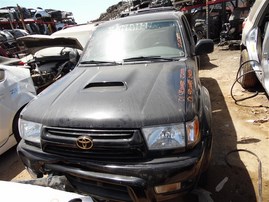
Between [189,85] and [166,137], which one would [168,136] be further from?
[189,85]

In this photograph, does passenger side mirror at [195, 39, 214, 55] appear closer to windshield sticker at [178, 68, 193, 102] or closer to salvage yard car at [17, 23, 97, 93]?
windshield sticker at [178, 68, 193, 102]

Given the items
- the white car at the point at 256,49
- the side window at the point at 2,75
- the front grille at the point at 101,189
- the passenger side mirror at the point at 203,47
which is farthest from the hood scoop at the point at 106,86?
the white car at the point at 256,49

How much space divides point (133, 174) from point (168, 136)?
0.38 metres

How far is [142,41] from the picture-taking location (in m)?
3.31

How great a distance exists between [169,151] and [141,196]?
0.39m

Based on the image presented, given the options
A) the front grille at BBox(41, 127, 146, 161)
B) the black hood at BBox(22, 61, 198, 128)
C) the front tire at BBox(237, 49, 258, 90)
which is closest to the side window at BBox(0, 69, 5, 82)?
the black hood at BBox(22, 61, 198, 128)

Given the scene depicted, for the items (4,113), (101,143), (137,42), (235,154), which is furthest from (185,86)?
(4,113)

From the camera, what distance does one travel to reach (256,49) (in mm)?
4535

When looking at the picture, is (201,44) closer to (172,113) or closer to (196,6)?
(172,113)

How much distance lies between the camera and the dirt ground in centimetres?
257

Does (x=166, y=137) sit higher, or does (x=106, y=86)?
(x=106, y=86)

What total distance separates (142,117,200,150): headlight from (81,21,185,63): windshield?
1.33 metres

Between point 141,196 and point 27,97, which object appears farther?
point 27,97

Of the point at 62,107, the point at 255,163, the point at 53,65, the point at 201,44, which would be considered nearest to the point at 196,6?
the point at 53,65
